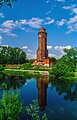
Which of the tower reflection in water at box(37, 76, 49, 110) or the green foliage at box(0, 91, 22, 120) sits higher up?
the green foliage at box(0, 91, 22, 120)

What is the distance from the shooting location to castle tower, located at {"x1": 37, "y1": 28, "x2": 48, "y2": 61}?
10112cm

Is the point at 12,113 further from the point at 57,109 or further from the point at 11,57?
the point at 11,57

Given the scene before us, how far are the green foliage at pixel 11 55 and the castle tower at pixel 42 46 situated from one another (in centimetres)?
830

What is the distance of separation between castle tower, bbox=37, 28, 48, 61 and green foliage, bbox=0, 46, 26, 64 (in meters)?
8.30

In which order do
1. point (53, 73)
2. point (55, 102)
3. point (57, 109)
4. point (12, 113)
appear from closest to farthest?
point (12, 113), point (57, 109), point (55, 102), point (53, 73)

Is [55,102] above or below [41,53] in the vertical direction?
below

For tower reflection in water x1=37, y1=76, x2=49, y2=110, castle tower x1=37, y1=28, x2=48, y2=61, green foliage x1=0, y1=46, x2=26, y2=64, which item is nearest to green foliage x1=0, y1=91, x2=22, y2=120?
tower reflection in water x1=37, y1=76, x2=49, y2=110

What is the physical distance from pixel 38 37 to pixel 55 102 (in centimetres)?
8365

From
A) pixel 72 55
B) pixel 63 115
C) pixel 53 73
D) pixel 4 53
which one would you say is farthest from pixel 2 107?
pixel 4 53

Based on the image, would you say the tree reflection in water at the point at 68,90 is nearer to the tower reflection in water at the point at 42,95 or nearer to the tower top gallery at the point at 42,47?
the tower reflection in water at the point at 42,95

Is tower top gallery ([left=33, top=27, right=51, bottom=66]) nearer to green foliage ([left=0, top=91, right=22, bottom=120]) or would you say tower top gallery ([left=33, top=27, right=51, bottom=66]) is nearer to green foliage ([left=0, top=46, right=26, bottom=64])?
green foliage ([left=0, top=46, right=26, bottom=64])

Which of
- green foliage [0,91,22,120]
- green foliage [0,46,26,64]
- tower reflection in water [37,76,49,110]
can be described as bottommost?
tower reflection in water [37,76,49,110]

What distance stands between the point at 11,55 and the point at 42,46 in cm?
1410

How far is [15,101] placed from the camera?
13641 mm
